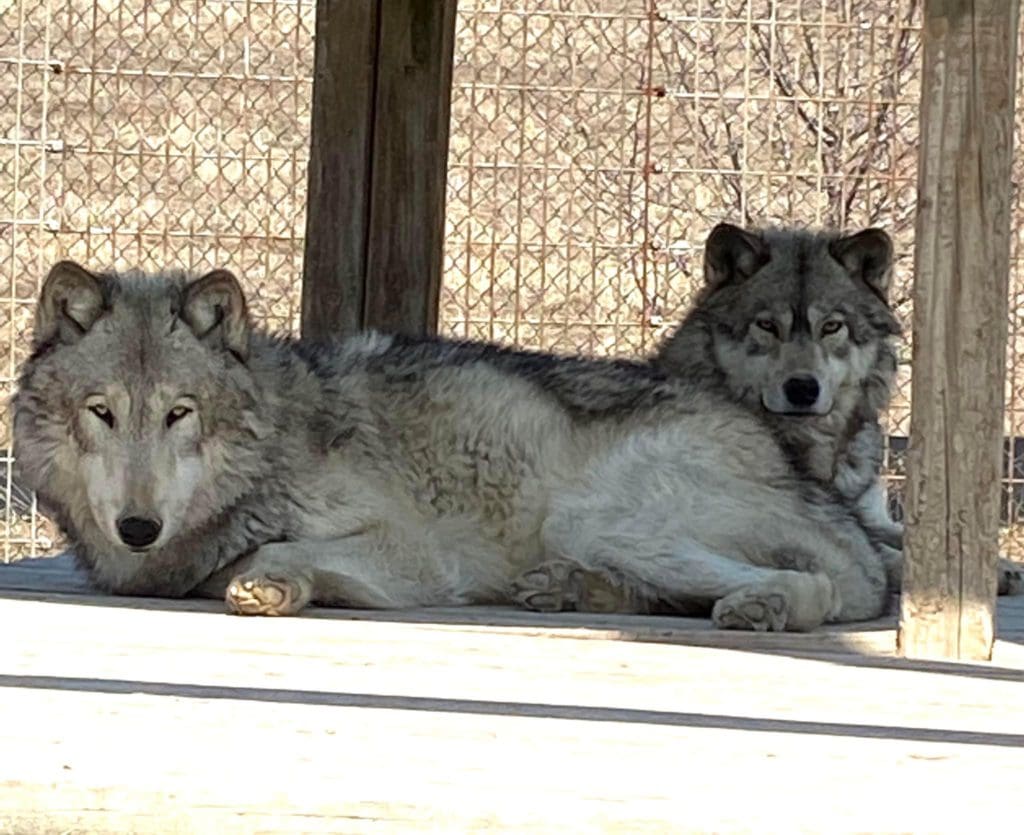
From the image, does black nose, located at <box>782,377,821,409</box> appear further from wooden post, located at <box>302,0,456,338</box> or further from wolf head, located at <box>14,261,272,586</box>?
wolf head, located at <box>14,261,272,586</box>

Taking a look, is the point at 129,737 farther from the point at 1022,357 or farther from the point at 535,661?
the point at 1022,357

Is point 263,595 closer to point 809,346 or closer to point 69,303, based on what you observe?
point 69,303

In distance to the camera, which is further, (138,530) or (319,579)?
(319,579)

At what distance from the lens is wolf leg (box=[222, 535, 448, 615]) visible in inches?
191

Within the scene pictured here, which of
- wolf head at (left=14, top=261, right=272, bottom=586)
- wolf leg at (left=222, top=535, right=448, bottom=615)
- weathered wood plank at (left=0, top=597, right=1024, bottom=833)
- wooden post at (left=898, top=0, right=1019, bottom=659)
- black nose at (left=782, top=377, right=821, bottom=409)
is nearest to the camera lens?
weathered wood plank at (left=0, top=597, right=1024, bottom=833)

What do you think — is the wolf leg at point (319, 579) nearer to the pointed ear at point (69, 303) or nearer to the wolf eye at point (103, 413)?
the wolf eye at point (103, 413)

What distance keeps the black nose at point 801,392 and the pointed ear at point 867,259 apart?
0.49 meters

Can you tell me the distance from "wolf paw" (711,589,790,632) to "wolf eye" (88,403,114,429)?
1.57m

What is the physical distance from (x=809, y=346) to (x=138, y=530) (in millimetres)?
2186

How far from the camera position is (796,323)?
6.14 m

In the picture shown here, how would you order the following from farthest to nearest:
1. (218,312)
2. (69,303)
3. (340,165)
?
(340,165) → (218,312) → (69,303)

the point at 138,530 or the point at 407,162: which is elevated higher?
the point at 407,162

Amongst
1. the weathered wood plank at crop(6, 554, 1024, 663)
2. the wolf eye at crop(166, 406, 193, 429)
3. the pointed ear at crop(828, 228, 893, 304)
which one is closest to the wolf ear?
the pointed ear at crop(828, 228, 893, 304)

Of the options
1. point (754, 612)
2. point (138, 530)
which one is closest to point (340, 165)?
point (138, 530)
